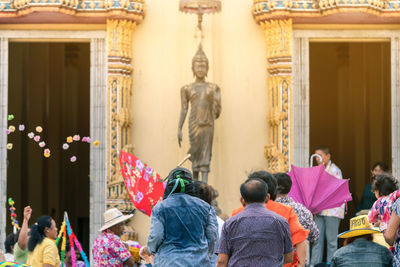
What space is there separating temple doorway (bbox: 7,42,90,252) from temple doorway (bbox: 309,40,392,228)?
494 centimetres

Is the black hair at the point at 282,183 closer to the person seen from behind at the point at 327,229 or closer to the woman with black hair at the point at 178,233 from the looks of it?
the woman with black hair at the point at 178,233

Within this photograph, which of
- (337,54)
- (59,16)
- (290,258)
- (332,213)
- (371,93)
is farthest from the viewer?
(337,54)

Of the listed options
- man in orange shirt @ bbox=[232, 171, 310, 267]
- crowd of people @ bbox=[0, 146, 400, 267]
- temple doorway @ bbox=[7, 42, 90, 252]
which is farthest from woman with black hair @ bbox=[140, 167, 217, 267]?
temple doorway @ bbox=[7, 42, 90, 252]

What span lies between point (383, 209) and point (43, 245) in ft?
10.7

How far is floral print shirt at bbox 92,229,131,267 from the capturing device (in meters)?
8.83

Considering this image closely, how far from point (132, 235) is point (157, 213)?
6108 mm

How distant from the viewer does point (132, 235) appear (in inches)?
535

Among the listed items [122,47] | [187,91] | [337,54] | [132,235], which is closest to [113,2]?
[122,47]

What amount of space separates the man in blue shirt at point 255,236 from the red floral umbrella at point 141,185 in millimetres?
2108

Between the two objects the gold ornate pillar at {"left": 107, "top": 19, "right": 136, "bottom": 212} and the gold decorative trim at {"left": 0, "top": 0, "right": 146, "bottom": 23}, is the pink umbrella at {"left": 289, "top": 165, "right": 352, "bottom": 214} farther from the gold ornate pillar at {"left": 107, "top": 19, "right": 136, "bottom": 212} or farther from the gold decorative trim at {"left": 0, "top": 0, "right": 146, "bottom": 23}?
the gold decorative trim at {"left": 0, "top": 0, "right": 146, "bottom": 23}

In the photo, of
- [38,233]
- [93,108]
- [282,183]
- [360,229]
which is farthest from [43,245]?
[93,108]

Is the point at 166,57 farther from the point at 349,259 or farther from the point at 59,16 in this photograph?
the point at 349,259

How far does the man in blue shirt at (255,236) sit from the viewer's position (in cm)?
Result: 721

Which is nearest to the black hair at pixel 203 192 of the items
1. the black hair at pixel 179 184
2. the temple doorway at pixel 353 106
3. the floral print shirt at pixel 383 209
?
the black hair at pixel 179 184
